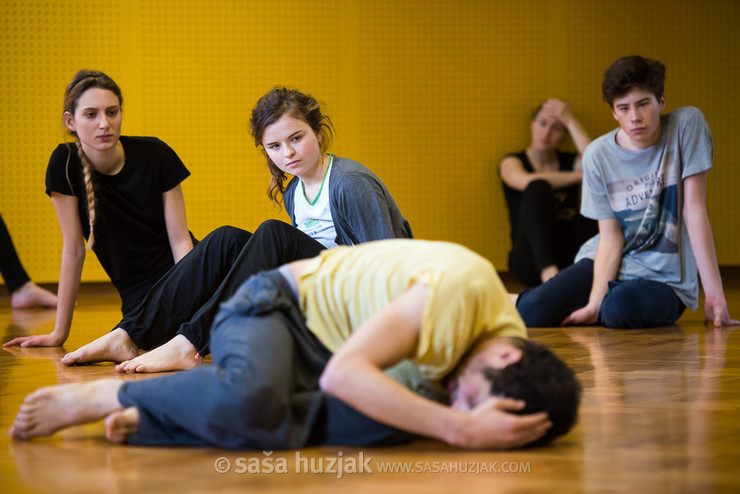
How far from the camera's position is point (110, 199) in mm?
2898

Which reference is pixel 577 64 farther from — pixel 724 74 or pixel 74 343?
pixel 74 343

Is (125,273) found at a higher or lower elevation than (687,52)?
lower

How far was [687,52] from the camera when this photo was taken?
18.9 feet

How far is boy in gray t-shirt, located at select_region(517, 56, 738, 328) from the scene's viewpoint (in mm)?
3234

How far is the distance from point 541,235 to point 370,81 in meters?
1.55

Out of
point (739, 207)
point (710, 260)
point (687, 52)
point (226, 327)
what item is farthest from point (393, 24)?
point (226, 327)

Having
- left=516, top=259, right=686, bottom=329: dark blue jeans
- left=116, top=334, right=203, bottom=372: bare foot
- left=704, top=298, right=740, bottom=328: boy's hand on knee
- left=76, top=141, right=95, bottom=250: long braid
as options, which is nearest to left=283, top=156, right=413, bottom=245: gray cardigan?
left=116, top=334, right=203, bottom=372: bare foot

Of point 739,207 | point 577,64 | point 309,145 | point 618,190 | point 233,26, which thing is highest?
point 233,26

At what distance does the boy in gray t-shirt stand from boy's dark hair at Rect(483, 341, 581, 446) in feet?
6.69

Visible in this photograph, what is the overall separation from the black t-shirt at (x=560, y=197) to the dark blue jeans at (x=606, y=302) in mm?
1617

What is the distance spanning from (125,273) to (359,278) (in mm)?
1735

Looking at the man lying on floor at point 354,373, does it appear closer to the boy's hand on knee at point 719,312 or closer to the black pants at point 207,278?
the black pants at point 207,278

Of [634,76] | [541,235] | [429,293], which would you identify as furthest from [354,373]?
[541,235]

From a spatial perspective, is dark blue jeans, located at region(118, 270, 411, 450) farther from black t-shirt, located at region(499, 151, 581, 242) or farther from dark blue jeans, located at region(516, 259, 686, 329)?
black t-shirt, located at region(499, 151, 581, 242)
